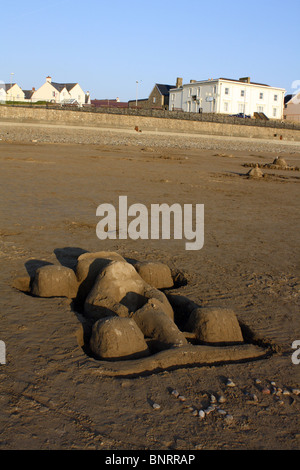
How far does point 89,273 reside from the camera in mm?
4715

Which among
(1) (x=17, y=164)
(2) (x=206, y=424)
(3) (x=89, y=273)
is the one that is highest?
(1) (x=17, y=164)

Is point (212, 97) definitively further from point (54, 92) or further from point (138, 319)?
point (138, 319)

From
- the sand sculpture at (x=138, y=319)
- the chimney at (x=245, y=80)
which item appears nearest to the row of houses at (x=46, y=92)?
the chimney at (x=245, y=80)

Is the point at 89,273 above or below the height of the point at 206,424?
above

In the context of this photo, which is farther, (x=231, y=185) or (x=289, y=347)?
(x=231, y=185)

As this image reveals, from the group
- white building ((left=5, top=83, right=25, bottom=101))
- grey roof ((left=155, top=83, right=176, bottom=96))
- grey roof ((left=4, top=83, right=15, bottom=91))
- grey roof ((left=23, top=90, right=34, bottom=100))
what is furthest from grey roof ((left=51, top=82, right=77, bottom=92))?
grey roof ((left=155, top=83, right=176, bottom=96))

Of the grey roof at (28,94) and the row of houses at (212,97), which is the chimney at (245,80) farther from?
the grey roof at (28,94)

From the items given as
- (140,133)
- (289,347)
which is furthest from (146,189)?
(140,133)

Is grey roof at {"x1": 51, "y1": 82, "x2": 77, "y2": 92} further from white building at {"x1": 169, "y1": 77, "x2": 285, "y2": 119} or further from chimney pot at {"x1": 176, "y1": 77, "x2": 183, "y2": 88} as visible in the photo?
chimney pot at {"x1": 176, "y1": 77, "x2": 183, "y2": 88}

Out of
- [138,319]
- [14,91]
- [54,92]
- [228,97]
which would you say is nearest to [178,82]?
[228,97]

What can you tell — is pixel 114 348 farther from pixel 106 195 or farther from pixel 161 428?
pixel 106 195

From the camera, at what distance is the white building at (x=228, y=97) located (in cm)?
6140

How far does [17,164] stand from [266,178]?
25.8ft

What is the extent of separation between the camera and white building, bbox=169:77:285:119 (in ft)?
201
